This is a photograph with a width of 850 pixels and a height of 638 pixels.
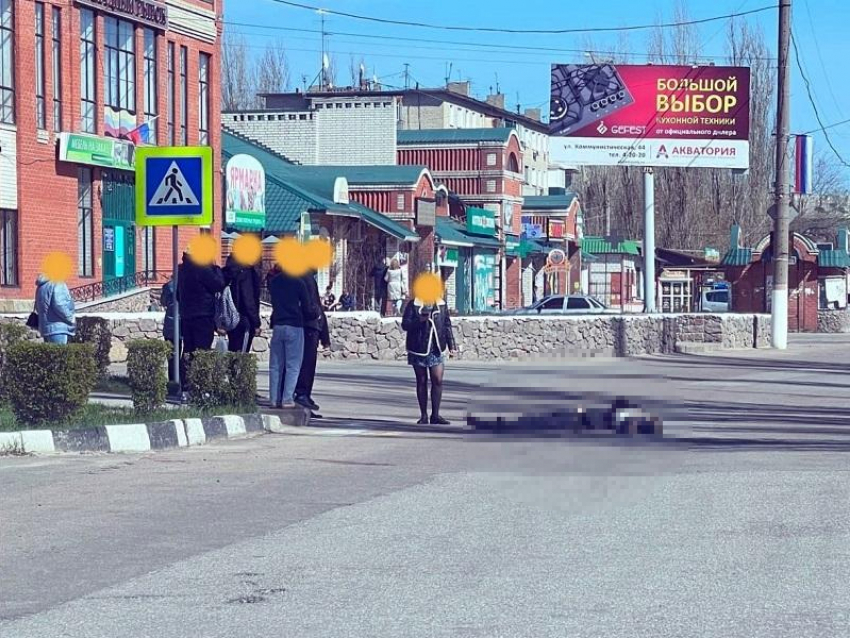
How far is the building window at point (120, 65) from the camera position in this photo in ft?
116

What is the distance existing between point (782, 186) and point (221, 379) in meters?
23.1

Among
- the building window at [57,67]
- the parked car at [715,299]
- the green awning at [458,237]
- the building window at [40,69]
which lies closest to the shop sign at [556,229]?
the green awning at [458,237]

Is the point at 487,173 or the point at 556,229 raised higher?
the point at 487,173

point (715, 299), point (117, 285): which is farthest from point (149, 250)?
point (715, 299)

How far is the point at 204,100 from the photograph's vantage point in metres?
40.2

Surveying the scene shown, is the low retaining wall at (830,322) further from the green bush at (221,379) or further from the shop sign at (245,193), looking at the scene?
the green bush at (221,379)

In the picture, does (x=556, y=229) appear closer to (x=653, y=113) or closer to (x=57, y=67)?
(x=653, y=113)

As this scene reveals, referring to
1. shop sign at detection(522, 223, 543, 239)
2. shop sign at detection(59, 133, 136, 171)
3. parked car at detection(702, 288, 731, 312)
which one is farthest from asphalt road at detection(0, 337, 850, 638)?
shop sign at detection(522, 223, 543, 239)

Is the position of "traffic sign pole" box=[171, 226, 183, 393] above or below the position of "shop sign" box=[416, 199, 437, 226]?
below

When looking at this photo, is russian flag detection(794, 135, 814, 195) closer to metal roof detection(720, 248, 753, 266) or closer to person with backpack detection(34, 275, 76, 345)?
metal roof detection(720, 248, 753, 266)

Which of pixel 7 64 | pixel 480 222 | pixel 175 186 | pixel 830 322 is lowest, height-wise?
pixel 830 322

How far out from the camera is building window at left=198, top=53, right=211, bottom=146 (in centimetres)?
3981

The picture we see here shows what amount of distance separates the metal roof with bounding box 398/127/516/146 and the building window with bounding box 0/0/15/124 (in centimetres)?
3188

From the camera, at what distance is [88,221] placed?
35.0 metres
